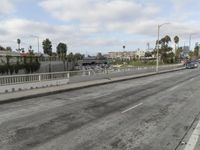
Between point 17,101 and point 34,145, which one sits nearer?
point 34,145

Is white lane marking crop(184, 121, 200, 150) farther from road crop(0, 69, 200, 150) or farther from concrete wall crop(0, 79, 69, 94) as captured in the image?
concrete wall crop(0, 79, 69, 94)

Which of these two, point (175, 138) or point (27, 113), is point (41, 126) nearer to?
point (27, 113)

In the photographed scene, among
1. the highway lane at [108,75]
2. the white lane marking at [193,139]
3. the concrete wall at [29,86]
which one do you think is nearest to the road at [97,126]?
the white lane marking at [193,139]

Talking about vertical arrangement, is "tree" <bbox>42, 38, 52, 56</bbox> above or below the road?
above

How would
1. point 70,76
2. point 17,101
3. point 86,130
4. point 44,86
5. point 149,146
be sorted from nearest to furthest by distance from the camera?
1. point 149,146
2. point 86,130
3. point 17,101
4. point 44,86
5. point 70,76

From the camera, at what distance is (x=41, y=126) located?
9609mm

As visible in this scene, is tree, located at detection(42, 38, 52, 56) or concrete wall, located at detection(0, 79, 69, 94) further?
tree, located at detection(42, 38, 52, 56)

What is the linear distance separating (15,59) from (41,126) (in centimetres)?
5559

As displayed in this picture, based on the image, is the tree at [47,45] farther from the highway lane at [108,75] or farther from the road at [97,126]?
the road at [97,126]

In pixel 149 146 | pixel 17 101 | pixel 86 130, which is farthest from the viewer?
pixel 17 101

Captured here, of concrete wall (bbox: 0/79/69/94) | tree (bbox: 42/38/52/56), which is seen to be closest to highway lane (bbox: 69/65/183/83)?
concrete wall (bbox: 0/79/69/94)

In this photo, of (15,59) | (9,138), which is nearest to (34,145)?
(9,138)

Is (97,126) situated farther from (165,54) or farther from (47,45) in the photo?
(47,45)

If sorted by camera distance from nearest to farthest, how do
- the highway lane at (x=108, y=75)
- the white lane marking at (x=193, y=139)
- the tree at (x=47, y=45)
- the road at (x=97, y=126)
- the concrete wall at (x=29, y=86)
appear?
the white lane marking at (x=193, y=139) → the road at (x=97, y=126) → the concrete wall at (x=29, y=86) → the highway lane at (x=108, y=75) → the tree at (x=47, y=45)
